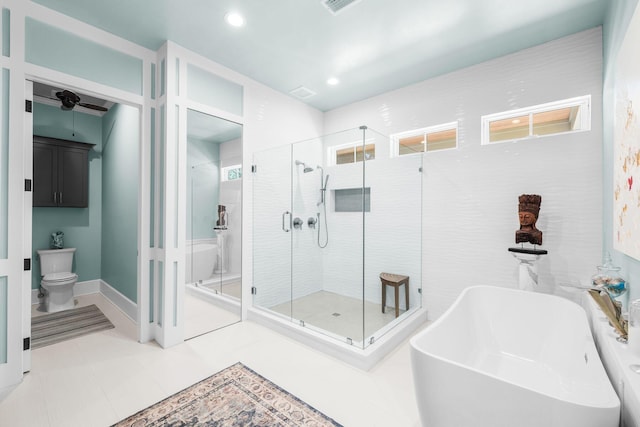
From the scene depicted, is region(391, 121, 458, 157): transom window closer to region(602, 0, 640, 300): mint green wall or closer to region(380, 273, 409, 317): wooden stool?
region(602, 0, 640, 300): mint green wall

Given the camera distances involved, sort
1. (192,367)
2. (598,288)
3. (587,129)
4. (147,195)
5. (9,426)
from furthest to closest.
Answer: (147,195) < (587,129) < (192,367) < (9,426) < (598,288)

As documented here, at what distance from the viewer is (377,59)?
2867 millimetres

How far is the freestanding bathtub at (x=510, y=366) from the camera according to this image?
1.00m

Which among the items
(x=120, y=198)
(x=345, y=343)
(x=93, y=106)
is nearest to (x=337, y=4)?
(x=345, y=343)

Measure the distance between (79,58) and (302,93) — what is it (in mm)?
2230

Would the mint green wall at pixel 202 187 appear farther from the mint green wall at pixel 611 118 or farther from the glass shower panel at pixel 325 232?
the mint green wall at pixel 611 118

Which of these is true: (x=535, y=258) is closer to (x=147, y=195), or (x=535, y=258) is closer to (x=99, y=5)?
(x=147, y=195)

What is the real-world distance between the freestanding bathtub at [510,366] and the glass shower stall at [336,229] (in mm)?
980

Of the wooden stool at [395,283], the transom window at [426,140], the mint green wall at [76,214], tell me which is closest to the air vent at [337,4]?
the transom window at [426,140]

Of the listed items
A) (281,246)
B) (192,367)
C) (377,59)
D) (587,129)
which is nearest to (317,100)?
(377,59)

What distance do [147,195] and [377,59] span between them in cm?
265

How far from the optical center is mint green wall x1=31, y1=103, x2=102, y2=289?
3.77 meters

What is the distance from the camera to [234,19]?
230 cm

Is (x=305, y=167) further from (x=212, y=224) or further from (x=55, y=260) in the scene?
(x=55, y=260)
